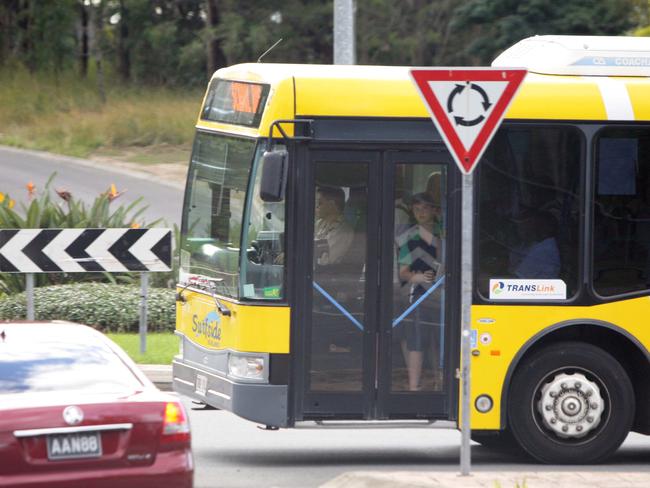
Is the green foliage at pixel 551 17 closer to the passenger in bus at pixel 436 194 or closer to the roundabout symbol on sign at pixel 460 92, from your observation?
the passenger in bus at pixel 436 194

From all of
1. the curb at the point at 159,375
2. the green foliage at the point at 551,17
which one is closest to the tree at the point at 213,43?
the green foliage at the point at 551,17

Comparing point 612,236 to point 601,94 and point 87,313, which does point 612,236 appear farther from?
point 87,313

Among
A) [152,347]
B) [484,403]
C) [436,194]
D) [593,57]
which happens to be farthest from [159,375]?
[593,57]

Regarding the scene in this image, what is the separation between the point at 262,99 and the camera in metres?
9.80

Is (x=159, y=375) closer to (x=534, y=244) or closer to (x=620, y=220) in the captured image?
(x=534, y=244)

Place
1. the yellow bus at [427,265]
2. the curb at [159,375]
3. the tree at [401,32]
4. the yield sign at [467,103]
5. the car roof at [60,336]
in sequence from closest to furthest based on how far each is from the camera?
the car roof at [60,336], the yield sign at [467,103], the yellow bus at [427,265], the curb at [159,375], the tree at [401,32]

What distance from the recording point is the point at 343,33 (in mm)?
17562

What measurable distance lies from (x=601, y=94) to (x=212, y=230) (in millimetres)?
3135

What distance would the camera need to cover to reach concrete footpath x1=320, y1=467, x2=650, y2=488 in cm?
795

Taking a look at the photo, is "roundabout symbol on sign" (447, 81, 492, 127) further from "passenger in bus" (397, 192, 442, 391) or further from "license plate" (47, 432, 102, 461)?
"license plate" (47, 432, 102, 461)

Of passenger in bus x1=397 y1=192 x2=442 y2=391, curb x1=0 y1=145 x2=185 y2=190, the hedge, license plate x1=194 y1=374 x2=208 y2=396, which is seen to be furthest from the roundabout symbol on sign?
curb x1=0 y1=145 x2=185 y2=190

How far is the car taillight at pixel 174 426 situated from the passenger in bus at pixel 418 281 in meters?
3.15

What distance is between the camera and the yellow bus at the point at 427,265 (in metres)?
9.66

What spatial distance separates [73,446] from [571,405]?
15.1ft
